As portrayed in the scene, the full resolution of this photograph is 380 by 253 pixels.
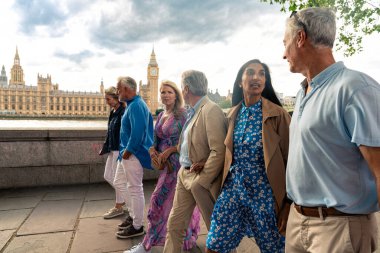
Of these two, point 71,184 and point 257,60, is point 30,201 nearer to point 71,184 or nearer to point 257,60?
point 71,184

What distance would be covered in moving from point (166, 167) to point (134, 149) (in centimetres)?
56

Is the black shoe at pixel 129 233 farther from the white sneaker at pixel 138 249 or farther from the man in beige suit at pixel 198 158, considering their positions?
the man in beige suit at pixel 198 158

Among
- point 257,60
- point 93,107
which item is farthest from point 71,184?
point 93,107

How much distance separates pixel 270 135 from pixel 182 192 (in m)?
1.01

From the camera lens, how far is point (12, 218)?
4.27m

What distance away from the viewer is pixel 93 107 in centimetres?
11475

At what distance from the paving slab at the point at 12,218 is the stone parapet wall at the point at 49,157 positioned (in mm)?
1542

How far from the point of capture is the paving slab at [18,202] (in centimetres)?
479

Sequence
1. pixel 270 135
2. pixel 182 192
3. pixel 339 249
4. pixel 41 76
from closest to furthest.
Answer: pixel 339 249 < pixel 270 135 < pixel 182 192 < pixel 41 76

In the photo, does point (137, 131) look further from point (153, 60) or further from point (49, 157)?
point (153, 60)

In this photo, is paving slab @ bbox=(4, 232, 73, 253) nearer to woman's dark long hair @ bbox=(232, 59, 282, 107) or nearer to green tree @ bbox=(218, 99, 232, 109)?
green tree @ bbox=(218, 99, 232, 109)

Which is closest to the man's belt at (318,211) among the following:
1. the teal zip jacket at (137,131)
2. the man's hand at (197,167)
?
Result: the man's hand at (197,167)

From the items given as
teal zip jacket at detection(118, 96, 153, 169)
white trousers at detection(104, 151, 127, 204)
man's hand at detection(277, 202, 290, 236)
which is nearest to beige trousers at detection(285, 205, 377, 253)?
man's hand at detection(277, 202, 290, 236)

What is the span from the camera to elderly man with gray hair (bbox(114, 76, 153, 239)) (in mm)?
3518
